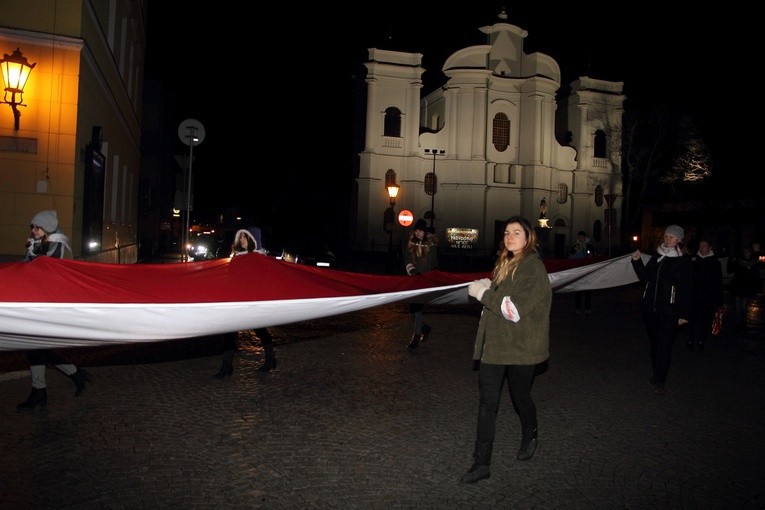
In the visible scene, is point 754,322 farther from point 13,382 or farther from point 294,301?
point 13,382

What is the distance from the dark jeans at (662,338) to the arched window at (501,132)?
157 ft

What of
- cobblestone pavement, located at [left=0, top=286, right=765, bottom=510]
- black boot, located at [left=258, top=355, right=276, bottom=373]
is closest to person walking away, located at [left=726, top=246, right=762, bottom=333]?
cobblestone pavement, located at [left=0, top=286, right=765, bottom=510]

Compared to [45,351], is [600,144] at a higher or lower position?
higher

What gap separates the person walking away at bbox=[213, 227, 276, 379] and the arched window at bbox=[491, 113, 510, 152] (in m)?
48.3

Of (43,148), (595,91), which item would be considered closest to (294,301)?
(43,148)

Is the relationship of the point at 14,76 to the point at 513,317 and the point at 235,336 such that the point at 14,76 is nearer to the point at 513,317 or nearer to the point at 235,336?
the point at 235,336

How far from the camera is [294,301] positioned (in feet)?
18.3

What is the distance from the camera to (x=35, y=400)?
678cm

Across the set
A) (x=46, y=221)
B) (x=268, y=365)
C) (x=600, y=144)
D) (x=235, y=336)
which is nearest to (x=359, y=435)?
(x=235, y=336)

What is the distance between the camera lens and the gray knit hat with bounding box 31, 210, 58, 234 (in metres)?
7.02

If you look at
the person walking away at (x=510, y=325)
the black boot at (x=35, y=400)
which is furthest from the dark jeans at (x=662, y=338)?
the black boot at (x=35, y=400)

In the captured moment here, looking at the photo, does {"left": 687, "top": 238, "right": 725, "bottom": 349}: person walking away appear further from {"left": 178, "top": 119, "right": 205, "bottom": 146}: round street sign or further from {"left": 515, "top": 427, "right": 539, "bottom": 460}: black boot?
{"left": 178, "top": 119, "right": 205, "bottom": 146}: round street sign

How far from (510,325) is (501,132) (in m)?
51.9

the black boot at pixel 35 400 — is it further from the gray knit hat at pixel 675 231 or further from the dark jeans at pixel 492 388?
the gray knit hat at pixel 675 231
